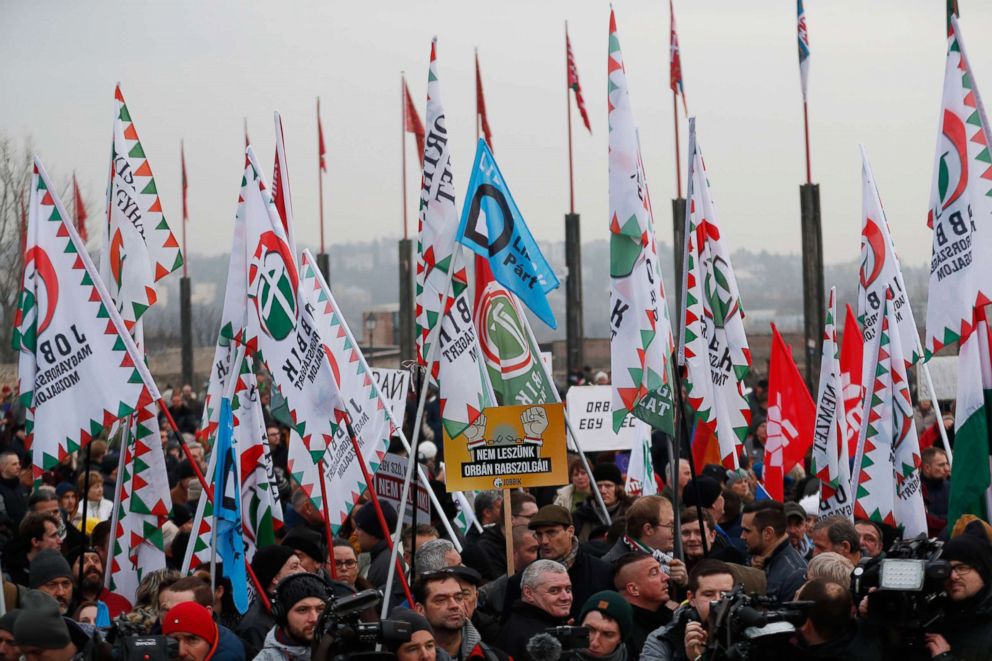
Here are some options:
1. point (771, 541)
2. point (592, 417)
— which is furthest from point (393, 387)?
point (771, 541)

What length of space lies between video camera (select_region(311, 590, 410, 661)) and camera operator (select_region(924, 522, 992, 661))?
231cm

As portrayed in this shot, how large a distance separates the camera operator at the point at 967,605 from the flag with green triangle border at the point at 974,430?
256 cm

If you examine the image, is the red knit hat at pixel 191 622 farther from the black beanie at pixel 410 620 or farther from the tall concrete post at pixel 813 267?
the tall concrete post at pixel 813 267

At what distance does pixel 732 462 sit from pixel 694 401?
1.84 ft

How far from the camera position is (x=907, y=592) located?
6.95 meters

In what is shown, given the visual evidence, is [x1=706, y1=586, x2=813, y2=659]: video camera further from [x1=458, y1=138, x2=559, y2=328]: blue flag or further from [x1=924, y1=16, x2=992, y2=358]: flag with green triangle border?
[x1=458, y1=138, x2=559, y2=328]: blue flag

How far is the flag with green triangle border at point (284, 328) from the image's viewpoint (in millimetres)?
10367

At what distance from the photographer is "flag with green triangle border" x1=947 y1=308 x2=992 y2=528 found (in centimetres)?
971

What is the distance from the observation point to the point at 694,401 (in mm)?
11594

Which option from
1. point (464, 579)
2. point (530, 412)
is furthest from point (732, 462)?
point (464, 579)

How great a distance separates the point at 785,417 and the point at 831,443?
1816 mm

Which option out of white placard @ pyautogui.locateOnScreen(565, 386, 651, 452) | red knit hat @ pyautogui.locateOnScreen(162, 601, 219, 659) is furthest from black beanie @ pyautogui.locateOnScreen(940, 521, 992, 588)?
white placard @ pyautogui.locateOnScreen(565, 386, 651, 452)

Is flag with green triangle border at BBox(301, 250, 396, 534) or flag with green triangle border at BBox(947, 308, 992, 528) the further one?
flag with green triangle border at BBox(301, 250, 396, 534)

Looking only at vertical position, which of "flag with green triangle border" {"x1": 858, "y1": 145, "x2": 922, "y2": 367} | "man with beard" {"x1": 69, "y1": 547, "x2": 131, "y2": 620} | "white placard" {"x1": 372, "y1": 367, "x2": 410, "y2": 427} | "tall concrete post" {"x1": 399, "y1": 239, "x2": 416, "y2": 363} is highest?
"tall concrete post" {"x1": 399, "y1": 239, "x2": 416, "y2": 363}
